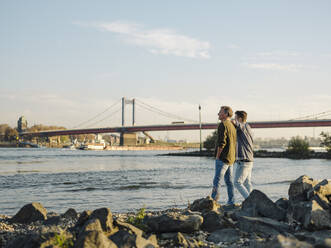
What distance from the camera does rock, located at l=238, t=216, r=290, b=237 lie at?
4488 mm

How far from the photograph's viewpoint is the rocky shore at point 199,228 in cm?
383

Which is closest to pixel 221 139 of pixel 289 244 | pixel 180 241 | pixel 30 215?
pixel 180 241

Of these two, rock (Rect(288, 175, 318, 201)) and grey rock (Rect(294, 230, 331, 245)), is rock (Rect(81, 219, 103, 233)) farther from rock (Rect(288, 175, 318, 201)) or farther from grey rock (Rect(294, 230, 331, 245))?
rock (Rect(288, 175, 318, 201))

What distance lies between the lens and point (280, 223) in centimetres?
467

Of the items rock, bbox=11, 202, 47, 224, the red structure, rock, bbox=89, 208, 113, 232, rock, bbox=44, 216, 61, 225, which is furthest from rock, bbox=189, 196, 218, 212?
the red structure

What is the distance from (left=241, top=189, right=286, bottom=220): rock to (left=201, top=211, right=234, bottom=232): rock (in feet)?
1.22

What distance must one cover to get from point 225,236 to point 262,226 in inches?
19.7

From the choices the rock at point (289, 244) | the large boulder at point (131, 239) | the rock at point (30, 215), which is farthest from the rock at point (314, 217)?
the rock at point (30, 215)

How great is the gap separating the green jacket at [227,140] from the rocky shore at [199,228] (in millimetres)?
1021

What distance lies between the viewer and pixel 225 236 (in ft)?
14.6

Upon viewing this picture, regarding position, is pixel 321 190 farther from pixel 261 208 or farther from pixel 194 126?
pixel 194 126

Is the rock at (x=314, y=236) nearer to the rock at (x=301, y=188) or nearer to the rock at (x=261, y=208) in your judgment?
the rock at (x=261, y=208)

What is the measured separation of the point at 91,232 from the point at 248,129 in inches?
143

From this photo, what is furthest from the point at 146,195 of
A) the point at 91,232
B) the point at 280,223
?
the point at 91,232
